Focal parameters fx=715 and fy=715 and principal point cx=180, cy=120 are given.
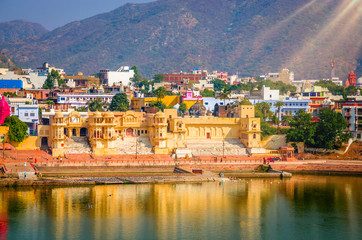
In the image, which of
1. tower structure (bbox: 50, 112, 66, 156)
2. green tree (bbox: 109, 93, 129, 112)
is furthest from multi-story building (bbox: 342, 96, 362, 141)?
tower structure (bbox: 50, 112, 66, 156)

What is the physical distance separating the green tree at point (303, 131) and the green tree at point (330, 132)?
2.14 feet

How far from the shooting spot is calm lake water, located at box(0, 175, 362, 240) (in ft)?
143

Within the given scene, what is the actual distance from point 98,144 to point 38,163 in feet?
22.5

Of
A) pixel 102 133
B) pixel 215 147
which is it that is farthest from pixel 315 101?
pixel 102 133

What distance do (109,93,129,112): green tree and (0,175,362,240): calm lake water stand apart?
32.1 m

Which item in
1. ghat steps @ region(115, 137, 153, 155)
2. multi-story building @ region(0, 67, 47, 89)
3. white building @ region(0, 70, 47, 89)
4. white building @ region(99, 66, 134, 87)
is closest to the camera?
ghat steps @ region(115, 137, 153, 155)

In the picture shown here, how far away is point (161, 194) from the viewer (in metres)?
53.3

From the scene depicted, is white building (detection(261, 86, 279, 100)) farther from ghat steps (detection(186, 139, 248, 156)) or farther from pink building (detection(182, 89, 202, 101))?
ghat steps (detection(186, 139, 248, 156))

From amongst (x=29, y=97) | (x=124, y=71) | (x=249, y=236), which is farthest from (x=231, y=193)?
(x=124, y=71)

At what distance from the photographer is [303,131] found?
232 ft

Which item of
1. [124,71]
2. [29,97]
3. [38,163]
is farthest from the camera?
[124,71]

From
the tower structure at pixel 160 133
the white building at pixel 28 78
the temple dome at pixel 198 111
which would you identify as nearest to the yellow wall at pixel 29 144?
the tower structure at pixel 160 133

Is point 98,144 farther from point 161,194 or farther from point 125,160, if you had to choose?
point 161,194

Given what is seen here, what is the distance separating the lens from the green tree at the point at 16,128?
64744 millimetres
